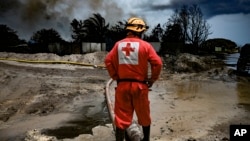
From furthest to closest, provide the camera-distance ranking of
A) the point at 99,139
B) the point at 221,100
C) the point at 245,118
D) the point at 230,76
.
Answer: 1. the point at 230,76
2. the point at 221,100
3. the point at 245,118
4. the point at 99,139

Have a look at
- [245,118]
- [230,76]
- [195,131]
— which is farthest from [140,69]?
[230,76]

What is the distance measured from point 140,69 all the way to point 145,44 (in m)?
0.34

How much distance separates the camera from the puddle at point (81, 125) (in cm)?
719

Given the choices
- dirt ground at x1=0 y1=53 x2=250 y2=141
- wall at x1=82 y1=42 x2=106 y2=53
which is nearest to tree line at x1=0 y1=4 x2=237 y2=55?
wall at x1=82 y1=42 x2=106 y2=53

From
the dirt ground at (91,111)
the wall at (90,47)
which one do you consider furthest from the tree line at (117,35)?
the dirt ground at (91,111)

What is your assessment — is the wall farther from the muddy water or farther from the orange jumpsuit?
the orange jumpsuit

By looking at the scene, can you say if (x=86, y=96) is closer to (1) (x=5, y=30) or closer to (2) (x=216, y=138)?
(2) (x=216, y=138)

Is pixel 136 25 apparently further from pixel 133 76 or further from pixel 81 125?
pixel 81 125

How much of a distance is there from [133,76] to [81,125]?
11.0 ft

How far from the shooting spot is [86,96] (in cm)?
1209

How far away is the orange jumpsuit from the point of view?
16.1ft

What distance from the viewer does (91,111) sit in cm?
948

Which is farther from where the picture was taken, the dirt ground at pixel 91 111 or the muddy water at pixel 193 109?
the muddy water at pixel 193 109

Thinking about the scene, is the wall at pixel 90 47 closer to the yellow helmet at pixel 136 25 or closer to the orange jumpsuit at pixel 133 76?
the yellow helmet at pixel 136 25
